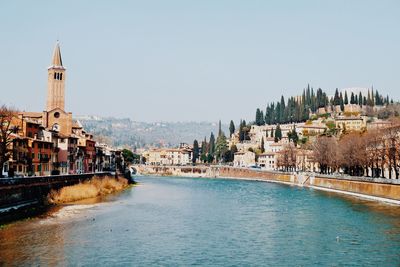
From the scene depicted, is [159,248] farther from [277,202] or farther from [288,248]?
[277,202]

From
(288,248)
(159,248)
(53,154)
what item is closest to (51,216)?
(159,248)


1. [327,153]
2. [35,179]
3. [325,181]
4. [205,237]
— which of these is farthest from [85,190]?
[327,153]

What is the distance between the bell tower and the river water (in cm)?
4192

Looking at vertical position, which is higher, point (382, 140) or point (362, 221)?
point (382, 140)

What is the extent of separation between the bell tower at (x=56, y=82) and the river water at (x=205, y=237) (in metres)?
41.9

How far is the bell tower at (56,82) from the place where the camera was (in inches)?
3762

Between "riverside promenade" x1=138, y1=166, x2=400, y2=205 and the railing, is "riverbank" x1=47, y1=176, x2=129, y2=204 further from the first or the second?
"riverside promenade" x1=138, y1=166, x2=400, y2=205

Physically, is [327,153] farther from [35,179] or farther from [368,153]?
[35,179]

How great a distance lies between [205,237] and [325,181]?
60.4 metres

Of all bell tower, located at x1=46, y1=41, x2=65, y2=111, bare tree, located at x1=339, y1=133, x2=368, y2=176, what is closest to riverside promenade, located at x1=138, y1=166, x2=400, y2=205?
bare tree, located at x1=339, y1=133, x2=368, y2=176

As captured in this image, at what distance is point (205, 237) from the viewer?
38562 millimetres

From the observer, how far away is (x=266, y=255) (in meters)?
32.3

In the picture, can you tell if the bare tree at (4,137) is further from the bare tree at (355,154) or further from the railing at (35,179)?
the bare tree at (355,154)

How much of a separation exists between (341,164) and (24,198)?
62.2 meters
